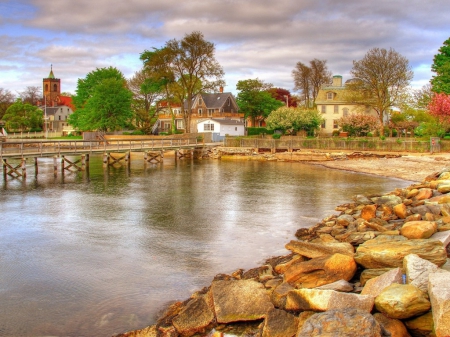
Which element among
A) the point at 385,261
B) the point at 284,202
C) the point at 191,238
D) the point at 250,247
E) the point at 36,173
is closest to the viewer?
the point at 385,261

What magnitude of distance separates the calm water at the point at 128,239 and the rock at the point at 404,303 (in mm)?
5155

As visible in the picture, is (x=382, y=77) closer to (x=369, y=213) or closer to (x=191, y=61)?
(x=191, y=61)

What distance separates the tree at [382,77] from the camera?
189 ft

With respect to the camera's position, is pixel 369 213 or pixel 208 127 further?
pixel 208 127

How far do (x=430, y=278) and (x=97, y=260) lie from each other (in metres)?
10.1

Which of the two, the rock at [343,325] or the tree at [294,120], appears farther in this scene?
the tree at [294,120]

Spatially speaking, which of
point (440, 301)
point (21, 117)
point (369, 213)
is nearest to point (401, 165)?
point (369, 213)

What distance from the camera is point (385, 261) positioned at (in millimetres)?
9711

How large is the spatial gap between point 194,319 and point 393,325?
149 inches

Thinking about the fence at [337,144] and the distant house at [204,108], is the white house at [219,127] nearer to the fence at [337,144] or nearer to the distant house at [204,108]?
the fence at [337,144]

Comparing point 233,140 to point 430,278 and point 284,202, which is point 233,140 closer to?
point 284,202

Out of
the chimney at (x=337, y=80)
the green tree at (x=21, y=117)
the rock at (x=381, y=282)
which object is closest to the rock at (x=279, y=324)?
the rock at (x=381, y=282)

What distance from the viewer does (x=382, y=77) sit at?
58000mm

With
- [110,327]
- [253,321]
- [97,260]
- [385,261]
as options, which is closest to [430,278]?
[385,261]
